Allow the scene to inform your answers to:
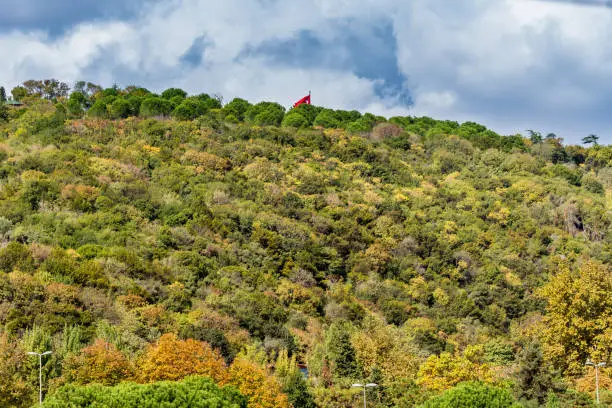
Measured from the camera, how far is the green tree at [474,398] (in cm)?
3759

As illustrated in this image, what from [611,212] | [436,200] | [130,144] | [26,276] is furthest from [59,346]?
[611,212]

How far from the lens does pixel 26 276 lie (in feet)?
182

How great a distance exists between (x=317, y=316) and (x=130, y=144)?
36.2 metres

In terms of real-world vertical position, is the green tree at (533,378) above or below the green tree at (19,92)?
below

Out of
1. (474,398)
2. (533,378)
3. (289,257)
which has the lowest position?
(474,398)

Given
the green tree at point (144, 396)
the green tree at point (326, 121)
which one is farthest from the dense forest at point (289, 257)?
the green tree at point (326, 121)

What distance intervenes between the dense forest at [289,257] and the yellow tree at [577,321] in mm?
153

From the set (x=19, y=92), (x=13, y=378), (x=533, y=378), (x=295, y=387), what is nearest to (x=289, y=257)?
(x=295, y=387)

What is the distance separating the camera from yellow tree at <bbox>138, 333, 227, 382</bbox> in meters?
45.3

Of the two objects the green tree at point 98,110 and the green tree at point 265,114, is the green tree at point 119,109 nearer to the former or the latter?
the green tree at point 98,110

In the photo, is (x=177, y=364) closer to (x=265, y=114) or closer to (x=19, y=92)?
(x=265, y=114)

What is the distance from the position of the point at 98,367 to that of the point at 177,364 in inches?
163

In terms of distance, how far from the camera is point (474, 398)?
37.8m

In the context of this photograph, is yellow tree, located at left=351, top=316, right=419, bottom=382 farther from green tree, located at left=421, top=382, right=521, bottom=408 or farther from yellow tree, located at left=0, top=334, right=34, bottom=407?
yellow tree, located at left=0, top=334, right=34, bottom=407
